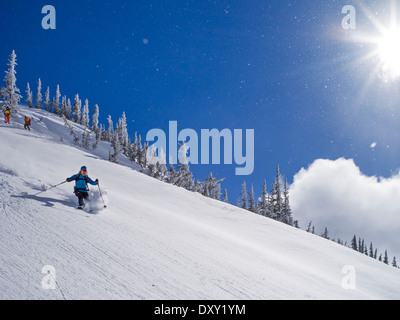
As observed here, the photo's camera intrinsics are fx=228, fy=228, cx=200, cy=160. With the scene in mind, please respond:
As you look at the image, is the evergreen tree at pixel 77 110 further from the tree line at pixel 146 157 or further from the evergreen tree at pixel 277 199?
the evergreen tree at pixel 277 199

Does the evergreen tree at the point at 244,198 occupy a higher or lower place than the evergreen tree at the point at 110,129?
lower

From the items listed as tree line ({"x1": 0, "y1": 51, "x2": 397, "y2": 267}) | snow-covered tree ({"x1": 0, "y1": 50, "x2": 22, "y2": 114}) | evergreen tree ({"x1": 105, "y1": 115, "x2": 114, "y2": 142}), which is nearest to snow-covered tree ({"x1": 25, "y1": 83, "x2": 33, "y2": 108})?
tree line ({"x1": 0, "y1": 51, "x2": 397, "y2": 267})

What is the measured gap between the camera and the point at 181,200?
1502cm

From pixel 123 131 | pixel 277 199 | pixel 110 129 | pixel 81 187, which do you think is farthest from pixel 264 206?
pixel 110 129

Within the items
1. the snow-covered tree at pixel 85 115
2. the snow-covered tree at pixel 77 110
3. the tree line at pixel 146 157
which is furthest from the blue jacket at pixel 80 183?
the snow-covered tree at pixel 77 110

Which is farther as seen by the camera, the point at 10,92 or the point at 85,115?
the point at 85,115

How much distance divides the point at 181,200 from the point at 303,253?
7.64 meters

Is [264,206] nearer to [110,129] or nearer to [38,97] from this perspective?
[110,129]

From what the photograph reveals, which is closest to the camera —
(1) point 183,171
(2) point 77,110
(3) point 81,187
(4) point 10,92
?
(3) point 81,187

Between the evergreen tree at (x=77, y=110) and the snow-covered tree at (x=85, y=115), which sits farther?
the evergreen tree at (x=77, y=110)

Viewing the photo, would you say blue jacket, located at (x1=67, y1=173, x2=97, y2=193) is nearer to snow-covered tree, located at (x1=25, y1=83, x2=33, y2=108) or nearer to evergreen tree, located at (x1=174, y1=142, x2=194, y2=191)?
evergreen tree, located at (x1=174, y1=142, x2=194, y2=191)

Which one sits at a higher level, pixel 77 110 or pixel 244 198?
pixel 77 110
